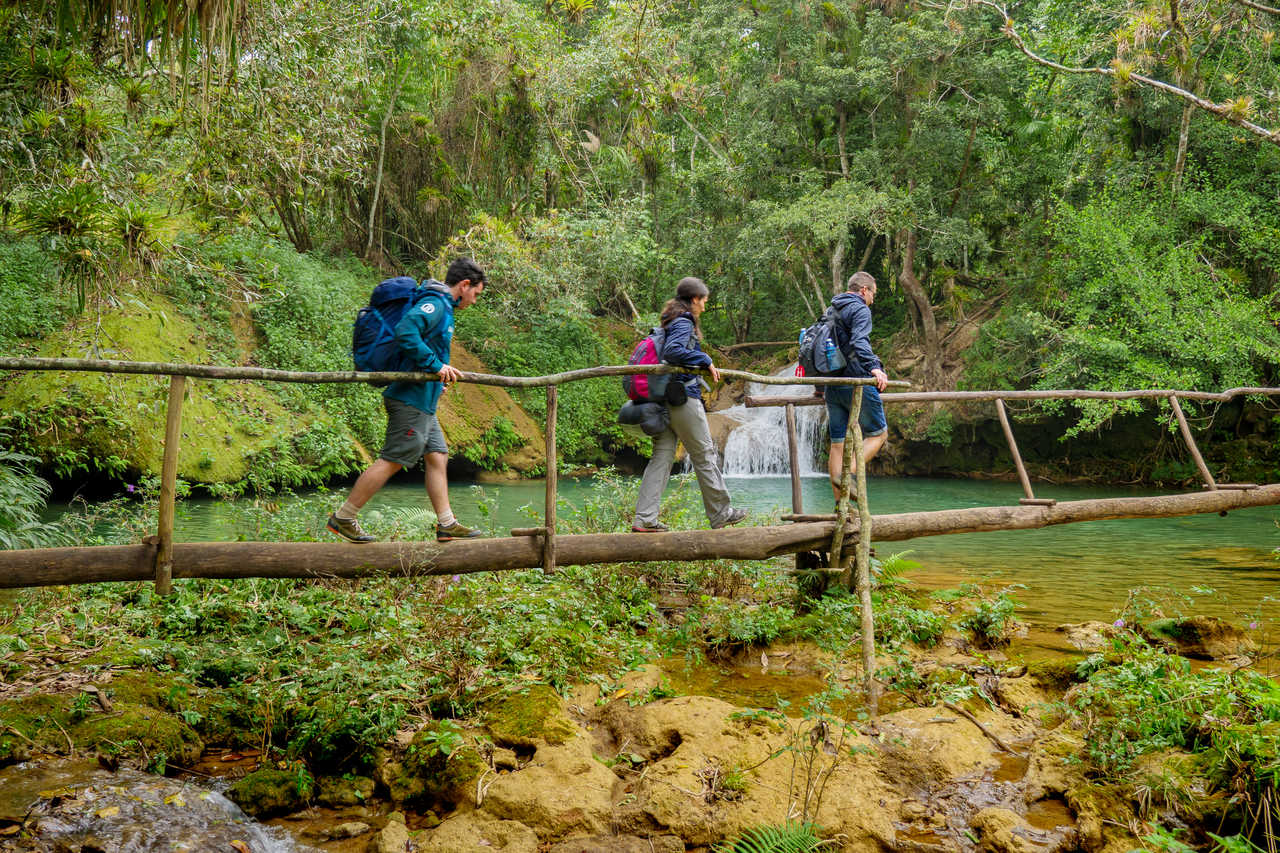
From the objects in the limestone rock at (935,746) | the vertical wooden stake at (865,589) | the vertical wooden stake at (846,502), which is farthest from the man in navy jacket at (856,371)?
the limestone rock at (935,746)

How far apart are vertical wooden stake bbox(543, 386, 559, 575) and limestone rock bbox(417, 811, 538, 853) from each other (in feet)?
6.65

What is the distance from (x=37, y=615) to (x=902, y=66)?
65.3 feet

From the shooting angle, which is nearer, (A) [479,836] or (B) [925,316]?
(A) [479,836]

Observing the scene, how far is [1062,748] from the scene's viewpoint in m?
4.16

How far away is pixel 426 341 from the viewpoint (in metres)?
5.08

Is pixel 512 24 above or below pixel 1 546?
above

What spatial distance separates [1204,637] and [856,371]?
3.11m

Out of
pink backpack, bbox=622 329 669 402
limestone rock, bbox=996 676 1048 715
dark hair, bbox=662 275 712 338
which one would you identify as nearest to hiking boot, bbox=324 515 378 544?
pink backpack, bbox=622 329 669 402

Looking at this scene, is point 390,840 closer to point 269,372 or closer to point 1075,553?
point 269,372

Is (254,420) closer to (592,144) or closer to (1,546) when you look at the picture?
(1,546)

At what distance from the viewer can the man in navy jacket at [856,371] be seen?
6.60 meters

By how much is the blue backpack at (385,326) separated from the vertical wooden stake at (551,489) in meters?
0.87

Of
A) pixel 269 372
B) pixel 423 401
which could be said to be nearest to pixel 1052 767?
pixel 423 401

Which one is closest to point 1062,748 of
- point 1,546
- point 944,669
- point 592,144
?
point 944,669
